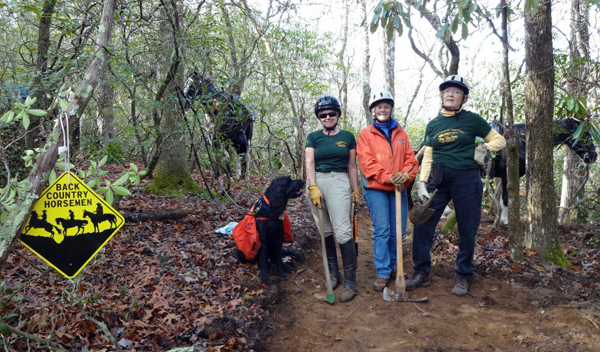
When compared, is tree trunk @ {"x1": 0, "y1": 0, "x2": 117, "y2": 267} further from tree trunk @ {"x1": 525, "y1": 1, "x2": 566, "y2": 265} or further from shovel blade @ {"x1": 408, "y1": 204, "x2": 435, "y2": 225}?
tree trunk @ {"x1": 525, "y1": 1, "x2": 566, "y2": 265}

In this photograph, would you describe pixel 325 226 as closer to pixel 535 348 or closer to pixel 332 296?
pixel 332 296

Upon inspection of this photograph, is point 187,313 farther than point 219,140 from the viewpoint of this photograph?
No

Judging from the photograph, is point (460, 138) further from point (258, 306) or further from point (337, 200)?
Answer: point (258, 306)

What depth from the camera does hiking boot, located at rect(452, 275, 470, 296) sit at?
5.26m

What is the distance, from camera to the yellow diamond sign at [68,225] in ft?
8.54

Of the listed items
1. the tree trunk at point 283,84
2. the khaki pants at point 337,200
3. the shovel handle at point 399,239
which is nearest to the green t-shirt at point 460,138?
the shovel handle at point 399,239

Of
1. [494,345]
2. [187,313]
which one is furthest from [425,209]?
[187,313]

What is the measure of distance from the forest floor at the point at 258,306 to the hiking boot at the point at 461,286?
80 millimetres

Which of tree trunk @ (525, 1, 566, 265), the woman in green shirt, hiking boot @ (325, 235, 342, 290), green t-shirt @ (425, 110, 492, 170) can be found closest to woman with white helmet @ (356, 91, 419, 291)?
the woman in green shirt

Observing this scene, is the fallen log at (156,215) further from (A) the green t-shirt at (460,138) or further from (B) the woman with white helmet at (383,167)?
(A) the green t-shirt at (460,138)

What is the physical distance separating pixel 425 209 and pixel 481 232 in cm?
376

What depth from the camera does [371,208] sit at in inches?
214

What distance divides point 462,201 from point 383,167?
0.99m

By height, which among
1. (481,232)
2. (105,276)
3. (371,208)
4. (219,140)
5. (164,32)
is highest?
(164,32)
